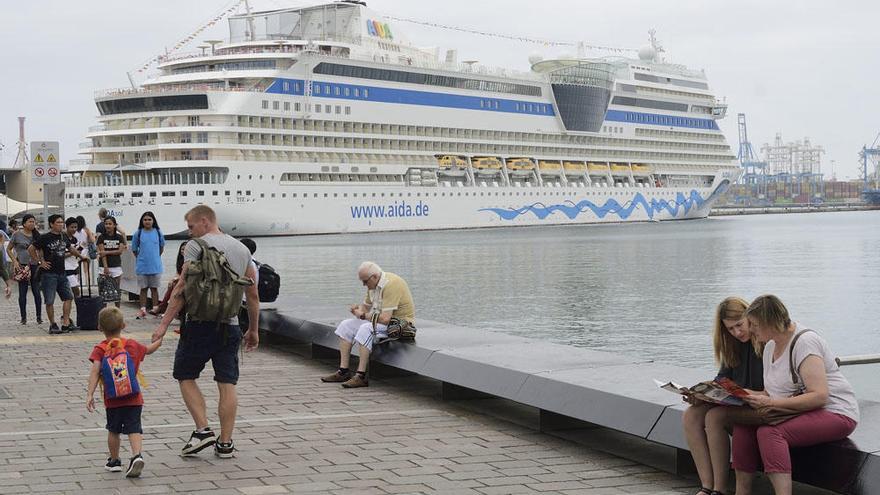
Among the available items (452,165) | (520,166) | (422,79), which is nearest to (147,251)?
(422,79)

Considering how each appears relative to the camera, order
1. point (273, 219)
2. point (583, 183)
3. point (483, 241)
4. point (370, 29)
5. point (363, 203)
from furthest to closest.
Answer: point (583, 183) → point (370, 29) → point (363, 203) → point (273, 219) → point (483, 241)

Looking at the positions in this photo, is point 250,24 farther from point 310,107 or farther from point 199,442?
point 199,442

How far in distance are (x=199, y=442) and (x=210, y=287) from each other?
896 mm

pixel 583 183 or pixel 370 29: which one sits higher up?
pixel 370 29

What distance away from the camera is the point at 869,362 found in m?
6.84

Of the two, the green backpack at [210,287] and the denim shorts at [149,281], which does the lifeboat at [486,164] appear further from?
the green backpack at [210,287]

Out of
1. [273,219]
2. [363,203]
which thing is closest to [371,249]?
[273,219]

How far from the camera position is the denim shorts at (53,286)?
44.1 feet

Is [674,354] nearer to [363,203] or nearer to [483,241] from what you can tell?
[483,241]

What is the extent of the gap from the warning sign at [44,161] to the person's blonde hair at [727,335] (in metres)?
14.3

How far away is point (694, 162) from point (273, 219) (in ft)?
152

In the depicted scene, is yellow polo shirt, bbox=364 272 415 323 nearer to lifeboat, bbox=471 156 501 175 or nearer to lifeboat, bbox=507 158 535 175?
lifeboat, bbox=471 156 501 175

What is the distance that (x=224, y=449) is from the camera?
21.9 ft

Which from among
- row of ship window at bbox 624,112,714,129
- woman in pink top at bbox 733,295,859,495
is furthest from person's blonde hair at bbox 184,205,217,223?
row of ship window at bbox 624,112,714,129
